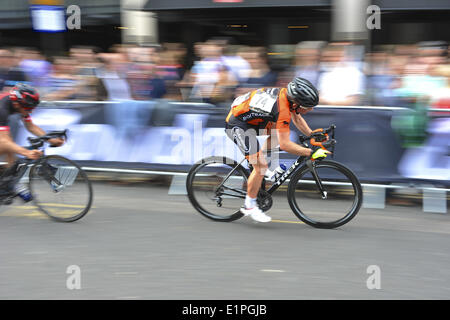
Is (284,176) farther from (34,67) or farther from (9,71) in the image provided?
(34,67)

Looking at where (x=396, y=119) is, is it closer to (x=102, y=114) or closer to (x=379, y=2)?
(x=102, y=114)

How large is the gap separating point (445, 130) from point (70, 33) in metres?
12.6

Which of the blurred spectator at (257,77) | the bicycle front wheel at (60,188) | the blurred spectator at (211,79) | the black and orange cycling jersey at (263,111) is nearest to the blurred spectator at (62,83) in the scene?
the blurred spectator at (211,79)

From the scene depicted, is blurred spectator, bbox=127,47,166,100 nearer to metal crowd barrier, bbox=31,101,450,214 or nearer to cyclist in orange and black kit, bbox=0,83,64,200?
metal crowd barrier, bbox=31,101,450,214

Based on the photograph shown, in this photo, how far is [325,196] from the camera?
18.9ft

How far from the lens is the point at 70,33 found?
1598 cm

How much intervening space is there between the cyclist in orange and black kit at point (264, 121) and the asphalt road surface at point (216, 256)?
552 mm

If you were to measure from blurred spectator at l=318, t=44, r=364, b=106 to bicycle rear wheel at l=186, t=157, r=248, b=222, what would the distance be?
2.20 m

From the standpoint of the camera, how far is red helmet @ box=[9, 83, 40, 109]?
5785mm

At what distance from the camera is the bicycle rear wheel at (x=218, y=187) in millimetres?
5973

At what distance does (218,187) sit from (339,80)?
2.71 metres

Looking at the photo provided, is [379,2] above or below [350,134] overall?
above
